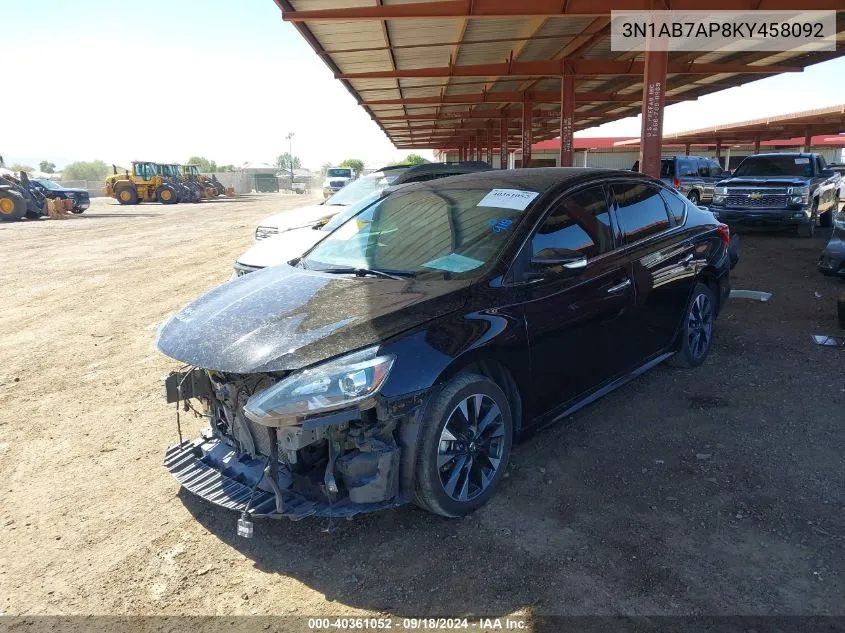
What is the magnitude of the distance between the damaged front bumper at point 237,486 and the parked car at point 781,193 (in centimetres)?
1241

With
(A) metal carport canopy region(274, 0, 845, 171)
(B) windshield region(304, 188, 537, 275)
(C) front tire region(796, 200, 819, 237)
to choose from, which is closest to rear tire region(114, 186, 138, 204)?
(A) metal carport canopy region(274, 0, 845, 171)

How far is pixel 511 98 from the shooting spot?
19.6m

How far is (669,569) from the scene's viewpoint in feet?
8.45

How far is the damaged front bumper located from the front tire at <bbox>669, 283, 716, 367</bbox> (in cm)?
304

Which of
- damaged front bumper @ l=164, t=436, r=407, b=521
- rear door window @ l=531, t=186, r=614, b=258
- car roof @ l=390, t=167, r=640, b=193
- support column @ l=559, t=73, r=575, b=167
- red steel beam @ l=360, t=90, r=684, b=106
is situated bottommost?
damaged front bumper @ l=164, t=436, r=407, b=521

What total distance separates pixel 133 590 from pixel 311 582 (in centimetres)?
78

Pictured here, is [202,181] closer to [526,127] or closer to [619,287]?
[526,127]

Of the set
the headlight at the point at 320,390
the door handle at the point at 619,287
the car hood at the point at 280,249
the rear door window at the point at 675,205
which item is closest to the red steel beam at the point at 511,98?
the car hood at the point at 280,249

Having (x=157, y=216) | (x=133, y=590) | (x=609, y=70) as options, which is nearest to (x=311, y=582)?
(x=133, y=590)

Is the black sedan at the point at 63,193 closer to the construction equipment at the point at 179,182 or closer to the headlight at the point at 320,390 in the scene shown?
the construction equipment at the point at 179,182

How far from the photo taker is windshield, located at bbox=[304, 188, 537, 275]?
11.0 ft

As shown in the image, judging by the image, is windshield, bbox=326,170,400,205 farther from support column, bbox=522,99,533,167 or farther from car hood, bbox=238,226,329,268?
support column, bbox=522,99,533,167

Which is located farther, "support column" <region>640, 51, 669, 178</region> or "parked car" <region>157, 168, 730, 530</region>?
"support column" <region>640, 51, 669, 178</region>

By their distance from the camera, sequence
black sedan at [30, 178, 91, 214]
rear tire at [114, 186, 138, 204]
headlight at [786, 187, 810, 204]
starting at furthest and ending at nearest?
rear tire at [114, 186, 138, 204] < black sedan at [30, 178, 91, 214] < headlight at [786, 187, 810, 204]
